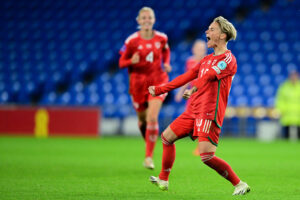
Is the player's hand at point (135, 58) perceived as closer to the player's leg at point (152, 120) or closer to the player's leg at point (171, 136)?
the player's leg at point (152, 120)

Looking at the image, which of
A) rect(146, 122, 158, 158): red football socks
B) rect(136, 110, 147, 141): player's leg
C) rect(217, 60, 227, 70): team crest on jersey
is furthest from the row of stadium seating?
rect(217, 60, 227, 70): team crest on jersey

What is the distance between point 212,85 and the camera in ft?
17.7

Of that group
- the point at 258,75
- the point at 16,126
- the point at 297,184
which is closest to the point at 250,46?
the point at 258,75

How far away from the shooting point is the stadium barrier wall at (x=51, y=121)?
56.9ft

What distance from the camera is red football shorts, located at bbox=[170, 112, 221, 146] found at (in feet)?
17.5

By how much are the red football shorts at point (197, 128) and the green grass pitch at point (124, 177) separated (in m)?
0.58

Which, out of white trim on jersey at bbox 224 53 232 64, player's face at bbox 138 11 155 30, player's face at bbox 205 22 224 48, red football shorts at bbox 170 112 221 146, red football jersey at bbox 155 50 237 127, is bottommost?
red football shorts at bbox 170 112 221 146

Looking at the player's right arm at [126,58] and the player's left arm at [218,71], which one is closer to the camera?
the player's left arm at [218,71]

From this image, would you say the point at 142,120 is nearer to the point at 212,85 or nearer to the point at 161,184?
the point at 161,184

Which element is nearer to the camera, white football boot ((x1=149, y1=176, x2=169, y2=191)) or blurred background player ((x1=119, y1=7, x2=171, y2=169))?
white football boot ((x1=149, y1=176, x2=169, y2=191))

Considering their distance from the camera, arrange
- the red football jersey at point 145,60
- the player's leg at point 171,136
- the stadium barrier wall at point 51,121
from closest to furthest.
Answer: the player's leg at point 171,136 → the red football jersey at point 145,60 → the stadium barrier wall at point 51,121

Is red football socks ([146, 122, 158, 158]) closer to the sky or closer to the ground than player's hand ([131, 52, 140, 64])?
closer to the ground

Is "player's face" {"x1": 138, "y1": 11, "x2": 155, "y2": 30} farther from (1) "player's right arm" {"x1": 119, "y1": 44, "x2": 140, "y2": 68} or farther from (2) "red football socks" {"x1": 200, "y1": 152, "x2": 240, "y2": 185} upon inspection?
(2) "red football socks" {"x1": 200, "y1": 152, "x2": 240, "y2": 185}

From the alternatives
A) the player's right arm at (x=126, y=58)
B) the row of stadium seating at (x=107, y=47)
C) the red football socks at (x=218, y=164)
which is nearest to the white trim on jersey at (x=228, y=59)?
the red football socks at (x=218, y=164)
